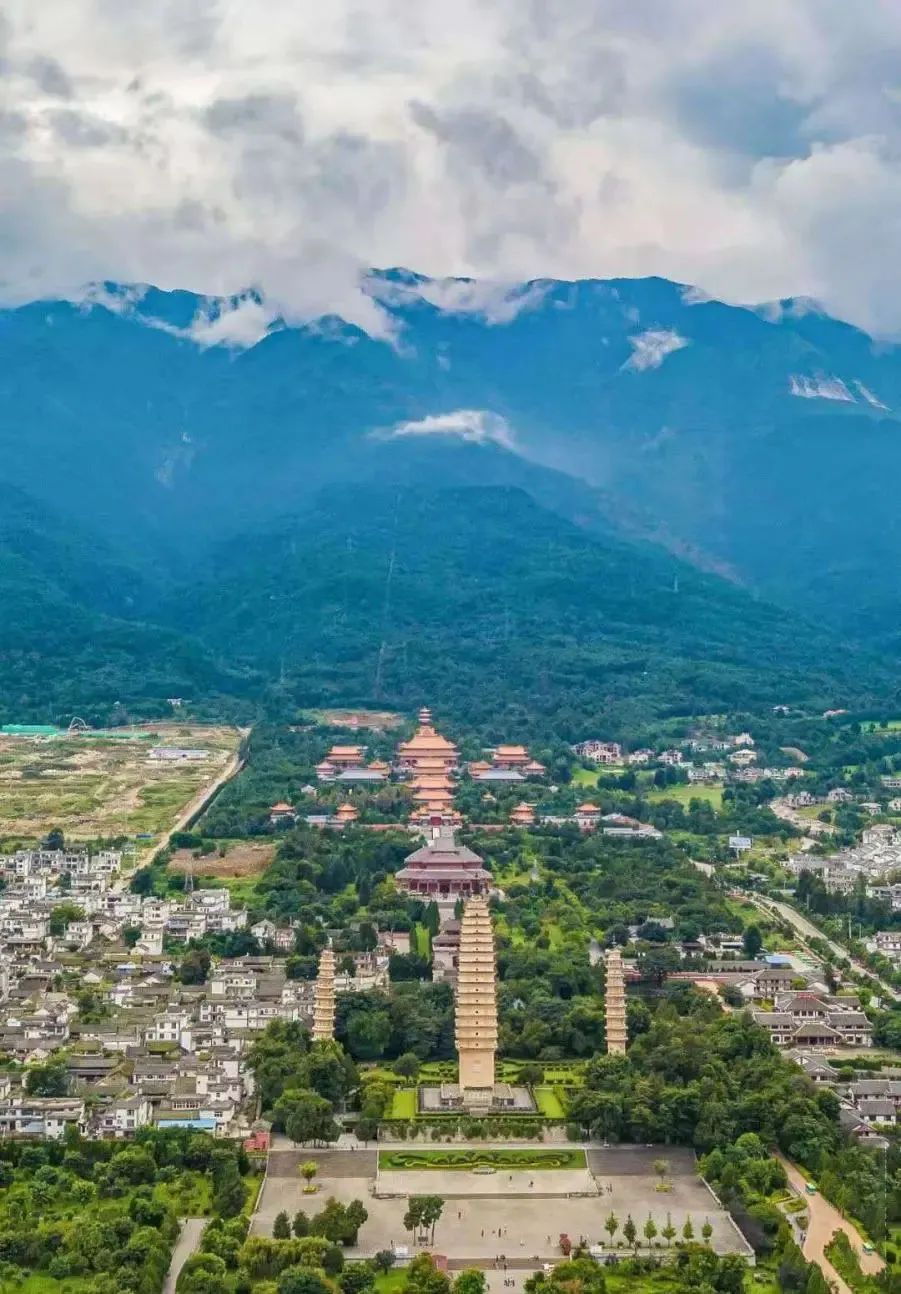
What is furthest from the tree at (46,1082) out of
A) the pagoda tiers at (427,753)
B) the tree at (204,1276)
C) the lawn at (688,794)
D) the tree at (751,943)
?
the pagoda tiers at (427,753)

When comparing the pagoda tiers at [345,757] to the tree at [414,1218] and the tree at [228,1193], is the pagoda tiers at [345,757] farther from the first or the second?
the tree at [414,1218]

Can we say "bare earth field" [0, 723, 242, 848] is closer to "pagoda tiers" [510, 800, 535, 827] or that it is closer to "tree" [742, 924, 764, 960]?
"pagoda tiers" [510, 800, 535, 827]

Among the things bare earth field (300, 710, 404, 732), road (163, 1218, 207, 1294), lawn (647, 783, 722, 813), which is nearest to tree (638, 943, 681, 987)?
road (163, 1218, 207, 1294)

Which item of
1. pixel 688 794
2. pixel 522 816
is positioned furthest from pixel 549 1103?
pixel 688 794

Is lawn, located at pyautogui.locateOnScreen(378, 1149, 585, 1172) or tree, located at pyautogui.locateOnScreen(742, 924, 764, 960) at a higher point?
tree, located at pyautogui.locateOnScreen(742, 924, 764, 960)

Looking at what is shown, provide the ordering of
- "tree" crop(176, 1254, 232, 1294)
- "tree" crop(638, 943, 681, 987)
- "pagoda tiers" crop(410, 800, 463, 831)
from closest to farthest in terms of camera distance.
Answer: "tree" crop(176, 1254, 232, 1294) < "tree" crop(638, 943, 681, 987) < "pagoda tiers" crop(410, 800, 463, 831)

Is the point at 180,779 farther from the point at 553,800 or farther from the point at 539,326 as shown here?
the point at 539,326
